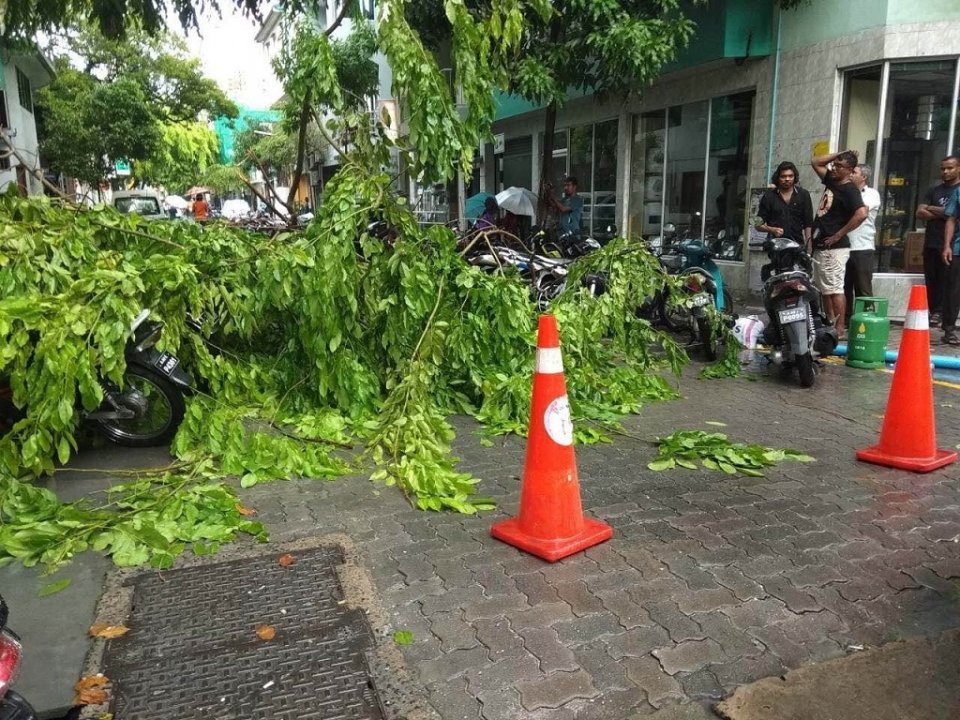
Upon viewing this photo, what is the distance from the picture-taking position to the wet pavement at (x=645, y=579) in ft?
8.61

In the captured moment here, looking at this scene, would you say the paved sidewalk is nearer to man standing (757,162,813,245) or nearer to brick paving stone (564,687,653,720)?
brick paving stone (564,687,653,720)

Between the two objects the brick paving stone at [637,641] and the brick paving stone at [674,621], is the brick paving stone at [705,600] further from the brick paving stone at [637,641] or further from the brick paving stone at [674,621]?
the brick paving stone at [637,641]

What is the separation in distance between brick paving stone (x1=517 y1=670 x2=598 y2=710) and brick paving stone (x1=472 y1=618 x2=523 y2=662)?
0.18m

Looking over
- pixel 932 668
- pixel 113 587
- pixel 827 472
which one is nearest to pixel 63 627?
pixel 113 587

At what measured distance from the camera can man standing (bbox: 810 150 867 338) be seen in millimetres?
7504

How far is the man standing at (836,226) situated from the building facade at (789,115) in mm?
2001

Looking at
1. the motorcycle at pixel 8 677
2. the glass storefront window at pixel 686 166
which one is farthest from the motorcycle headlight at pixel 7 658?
the glass storefront window at pixel 686 166

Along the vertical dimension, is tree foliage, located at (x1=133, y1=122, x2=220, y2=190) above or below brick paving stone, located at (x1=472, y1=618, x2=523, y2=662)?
above

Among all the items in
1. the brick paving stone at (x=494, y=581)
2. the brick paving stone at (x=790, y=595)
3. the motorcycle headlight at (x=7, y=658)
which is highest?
the motorcycle headlight at (x=7, y=658)

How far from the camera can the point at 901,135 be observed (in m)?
9.41

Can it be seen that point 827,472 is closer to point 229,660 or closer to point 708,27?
point 229,660

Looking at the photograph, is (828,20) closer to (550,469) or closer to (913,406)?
(913,406)

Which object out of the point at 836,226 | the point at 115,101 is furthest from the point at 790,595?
the point at 115,101

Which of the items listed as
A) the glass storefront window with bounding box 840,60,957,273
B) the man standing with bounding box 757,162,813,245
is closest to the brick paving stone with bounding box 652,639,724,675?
the man standing with bounding box 757,162,813,245
